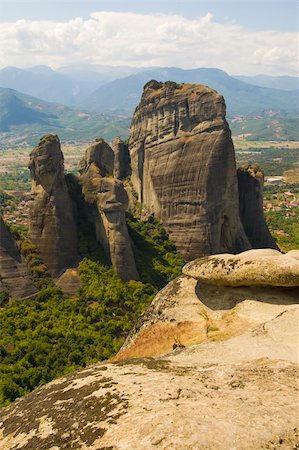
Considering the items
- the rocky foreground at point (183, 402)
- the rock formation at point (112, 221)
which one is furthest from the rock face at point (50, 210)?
the rocky foreground at point (183, 402)

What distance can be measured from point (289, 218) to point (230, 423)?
86985 millimetres

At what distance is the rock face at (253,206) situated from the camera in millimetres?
44562

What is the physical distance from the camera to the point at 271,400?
25.0 feet

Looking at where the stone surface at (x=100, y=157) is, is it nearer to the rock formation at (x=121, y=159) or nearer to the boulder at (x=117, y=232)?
the boulder at (x=117, y=232)

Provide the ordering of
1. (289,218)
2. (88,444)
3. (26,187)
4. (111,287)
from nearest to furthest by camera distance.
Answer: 1. (88,444)
2. (111,287)
3. (289,218)
4. (26,187)

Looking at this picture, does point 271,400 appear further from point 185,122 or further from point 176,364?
point 185,122

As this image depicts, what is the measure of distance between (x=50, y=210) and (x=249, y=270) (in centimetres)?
2483

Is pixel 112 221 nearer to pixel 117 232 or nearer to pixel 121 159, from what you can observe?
pixel 117 232

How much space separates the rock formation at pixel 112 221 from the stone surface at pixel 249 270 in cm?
2075

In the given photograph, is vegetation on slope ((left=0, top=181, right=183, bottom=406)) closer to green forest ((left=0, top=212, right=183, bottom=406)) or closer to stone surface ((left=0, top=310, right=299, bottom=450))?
green forest ((left=0, top=212, right=183, bottom=406))

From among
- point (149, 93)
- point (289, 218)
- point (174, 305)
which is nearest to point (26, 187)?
point (289, 218)

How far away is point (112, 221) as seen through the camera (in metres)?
35.2

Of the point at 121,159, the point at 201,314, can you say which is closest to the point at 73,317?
the point at 201,314

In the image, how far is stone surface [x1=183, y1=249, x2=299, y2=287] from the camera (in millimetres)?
12414
